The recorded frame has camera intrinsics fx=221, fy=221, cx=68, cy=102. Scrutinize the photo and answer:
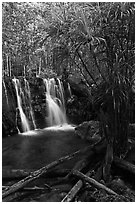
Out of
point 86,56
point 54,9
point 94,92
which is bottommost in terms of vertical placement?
point 94,92

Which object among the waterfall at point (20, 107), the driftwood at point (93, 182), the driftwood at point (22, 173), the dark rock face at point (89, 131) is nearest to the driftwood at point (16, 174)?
the driftwood at point (22, 173)

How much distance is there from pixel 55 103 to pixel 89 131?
290cm

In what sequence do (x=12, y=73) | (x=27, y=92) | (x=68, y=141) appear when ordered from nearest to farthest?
(x=68, y=141) → (x=27, y=92) → (x=12, y=73)

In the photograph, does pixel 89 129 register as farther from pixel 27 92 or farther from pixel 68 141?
pixel 27 92

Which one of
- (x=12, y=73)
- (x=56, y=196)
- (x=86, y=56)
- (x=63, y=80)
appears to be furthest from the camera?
(x=12, y=73)

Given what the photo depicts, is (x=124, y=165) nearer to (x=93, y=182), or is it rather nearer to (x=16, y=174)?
(x=93, y=182)

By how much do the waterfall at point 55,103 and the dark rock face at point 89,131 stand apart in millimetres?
1880

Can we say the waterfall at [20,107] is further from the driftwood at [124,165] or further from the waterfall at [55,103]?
the driftwood at [124,165]

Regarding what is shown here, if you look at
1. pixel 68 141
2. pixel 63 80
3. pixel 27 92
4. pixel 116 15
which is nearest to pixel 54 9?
pixel 116 15

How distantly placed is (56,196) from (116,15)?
2487mm

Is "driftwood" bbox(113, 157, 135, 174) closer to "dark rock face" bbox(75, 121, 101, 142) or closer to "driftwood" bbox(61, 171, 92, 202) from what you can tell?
"driftwood" bbox(61, 171, 92, 202)

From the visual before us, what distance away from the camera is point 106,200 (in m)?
2.55

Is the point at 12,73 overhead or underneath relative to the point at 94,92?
overhead

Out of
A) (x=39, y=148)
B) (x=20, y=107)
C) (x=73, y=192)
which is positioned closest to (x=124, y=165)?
(x=73, y=192)
